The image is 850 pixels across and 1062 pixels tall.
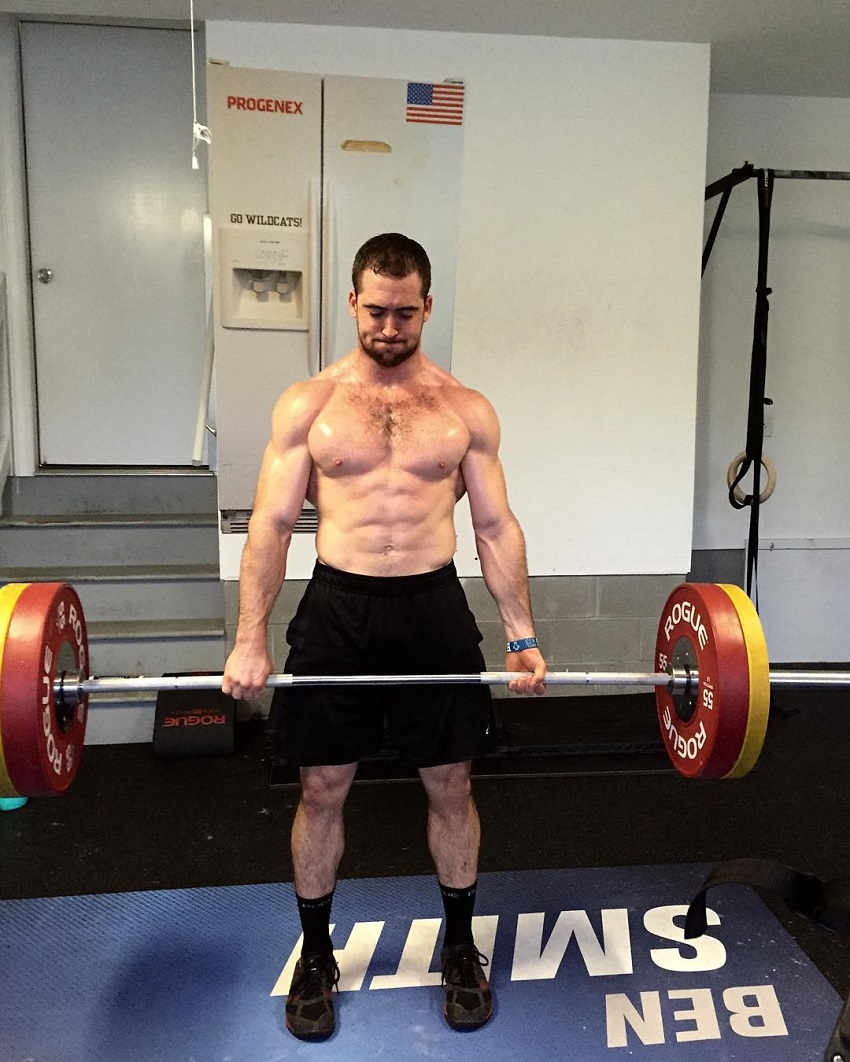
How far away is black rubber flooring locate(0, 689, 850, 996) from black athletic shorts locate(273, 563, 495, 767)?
2.06 ft

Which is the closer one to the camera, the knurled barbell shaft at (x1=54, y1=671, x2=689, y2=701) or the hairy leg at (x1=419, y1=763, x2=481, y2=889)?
the knurled barbell shaft at (x1=54, y1=671, x2=689, y2=701)

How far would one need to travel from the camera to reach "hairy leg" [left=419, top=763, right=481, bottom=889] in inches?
63.2

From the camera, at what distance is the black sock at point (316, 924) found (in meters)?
1.59

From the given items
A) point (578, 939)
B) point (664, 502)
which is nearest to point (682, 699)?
point (578, 939)

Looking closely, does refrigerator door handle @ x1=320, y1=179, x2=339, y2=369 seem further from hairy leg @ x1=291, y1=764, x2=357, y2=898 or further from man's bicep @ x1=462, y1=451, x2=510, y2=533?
hairy leg @ x1=291, y1=764, x2=357, y2=898

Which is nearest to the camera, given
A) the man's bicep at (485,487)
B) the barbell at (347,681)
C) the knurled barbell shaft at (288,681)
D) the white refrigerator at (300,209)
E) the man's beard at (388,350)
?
the barbell at (347,681)

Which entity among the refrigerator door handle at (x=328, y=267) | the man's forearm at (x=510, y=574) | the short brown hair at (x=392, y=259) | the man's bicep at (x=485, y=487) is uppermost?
the refrigerator door handle at (x=328, y=267)

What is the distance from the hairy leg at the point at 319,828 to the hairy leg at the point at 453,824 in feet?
0.54

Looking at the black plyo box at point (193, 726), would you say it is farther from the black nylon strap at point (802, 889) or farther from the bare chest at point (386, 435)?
the black nylon strap at point (802, 889)

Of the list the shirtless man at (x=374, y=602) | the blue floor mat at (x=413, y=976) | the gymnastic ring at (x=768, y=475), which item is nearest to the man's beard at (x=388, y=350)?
the shirtless man at (x=374, y=602)

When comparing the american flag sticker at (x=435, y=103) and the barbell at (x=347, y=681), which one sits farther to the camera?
the american flag sticker at (x=435, y=103)

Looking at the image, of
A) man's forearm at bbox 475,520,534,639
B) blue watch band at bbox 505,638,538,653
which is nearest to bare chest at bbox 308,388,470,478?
man's forearm at bbox 475,520,534,639

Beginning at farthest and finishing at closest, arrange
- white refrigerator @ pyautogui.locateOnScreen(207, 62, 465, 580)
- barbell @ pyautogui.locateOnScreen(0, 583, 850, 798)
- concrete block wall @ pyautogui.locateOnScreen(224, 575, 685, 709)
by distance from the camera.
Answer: concrete block wall @ pyautogui.locateOnScreen(224, 575, 685, 709) → white refrigerator @ pyautogui.locateOnScreen(207, 62, 465, 580) → barbell @ pyautogui.locateOnScreen(0, 583, 850, 798)

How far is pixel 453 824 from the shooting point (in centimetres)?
162
